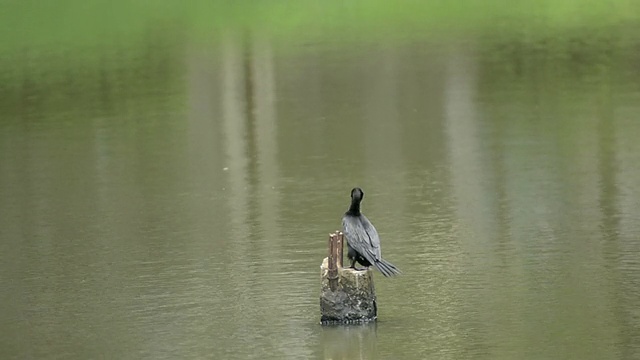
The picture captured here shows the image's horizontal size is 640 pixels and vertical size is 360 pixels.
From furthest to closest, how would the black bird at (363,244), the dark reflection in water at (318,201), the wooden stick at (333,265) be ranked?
the dark reflection in water at (318,201)
the black bird at (363,244)
the wooden stick at (333,265)

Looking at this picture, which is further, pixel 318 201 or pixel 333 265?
pixel 318 201

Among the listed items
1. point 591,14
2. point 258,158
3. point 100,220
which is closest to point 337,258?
point 100,220

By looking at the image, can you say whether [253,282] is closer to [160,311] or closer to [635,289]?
[160,311]

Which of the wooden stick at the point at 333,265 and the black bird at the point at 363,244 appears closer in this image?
the wooden stick at the point at 333,265

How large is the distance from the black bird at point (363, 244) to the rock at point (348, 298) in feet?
0.46

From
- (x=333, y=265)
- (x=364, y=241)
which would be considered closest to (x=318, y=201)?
(x=364, y=241)

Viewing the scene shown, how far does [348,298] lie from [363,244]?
1.83 ft

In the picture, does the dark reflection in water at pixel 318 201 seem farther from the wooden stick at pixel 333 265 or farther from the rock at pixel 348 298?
the wooden stick at pixel 333 265

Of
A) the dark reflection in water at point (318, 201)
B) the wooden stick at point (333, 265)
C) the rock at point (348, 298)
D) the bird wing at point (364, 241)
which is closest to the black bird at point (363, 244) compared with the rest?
the bird wing at point (364, 241)

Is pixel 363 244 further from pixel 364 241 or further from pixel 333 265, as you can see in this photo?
pixel 333 265

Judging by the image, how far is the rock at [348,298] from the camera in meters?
15.7

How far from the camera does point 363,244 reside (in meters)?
15.9

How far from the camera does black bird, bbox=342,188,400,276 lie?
15852 millimetres

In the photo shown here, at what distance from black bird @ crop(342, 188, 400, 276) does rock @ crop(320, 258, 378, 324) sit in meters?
0.14
